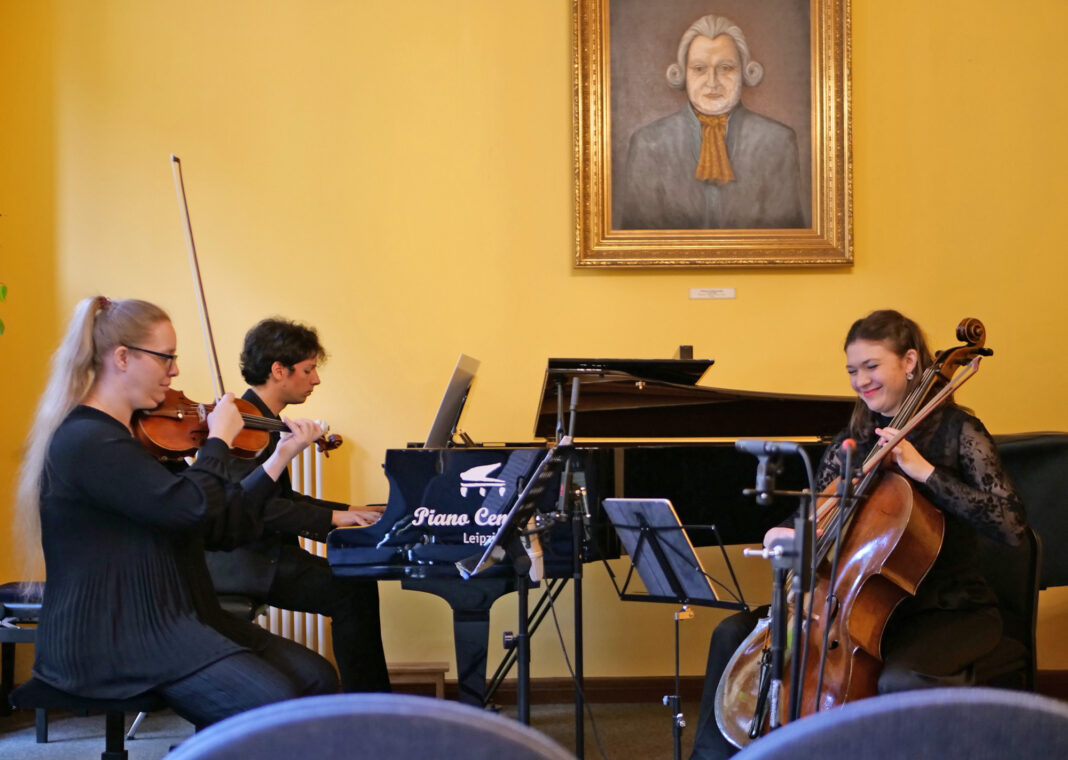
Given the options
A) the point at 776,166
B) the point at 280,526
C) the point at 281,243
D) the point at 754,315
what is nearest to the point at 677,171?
the point at 776,166

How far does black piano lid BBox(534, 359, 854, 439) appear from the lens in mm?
3041

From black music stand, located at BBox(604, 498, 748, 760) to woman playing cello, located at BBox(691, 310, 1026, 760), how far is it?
21 cm

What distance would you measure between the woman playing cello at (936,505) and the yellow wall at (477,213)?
4.44ft

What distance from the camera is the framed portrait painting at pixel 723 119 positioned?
392 cm

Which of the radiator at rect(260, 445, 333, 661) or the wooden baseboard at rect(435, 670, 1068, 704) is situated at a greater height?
the radiator at rect(260, 445, 333, 661)

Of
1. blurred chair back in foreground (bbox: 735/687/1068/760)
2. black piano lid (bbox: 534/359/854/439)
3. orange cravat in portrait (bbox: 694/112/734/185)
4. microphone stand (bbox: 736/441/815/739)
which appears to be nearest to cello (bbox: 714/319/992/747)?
microphone stand (bbox: 736/441/815/739)

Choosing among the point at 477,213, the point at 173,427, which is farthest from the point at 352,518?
the point at 477,213

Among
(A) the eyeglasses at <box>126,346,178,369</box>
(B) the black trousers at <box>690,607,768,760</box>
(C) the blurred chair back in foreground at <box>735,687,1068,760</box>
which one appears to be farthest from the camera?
(B) the black trousers at <box>690,607,768,760</box>

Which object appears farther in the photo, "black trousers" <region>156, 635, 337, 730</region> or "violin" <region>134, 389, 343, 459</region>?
"violin" <region>134, 389, 343, 459</region>

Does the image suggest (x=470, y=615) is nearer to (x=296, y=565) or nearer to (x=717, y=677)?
(x=717, y=677)

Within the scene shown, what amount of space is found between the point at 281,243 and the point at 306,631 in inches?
57.3

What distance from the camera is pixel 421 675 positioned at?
3916 mm

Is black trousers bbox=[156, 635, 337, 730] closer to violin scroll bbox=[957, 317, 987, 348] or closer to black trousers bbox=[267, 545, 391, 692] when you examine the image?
black trousers bbox=[267, 545, 391, 692]

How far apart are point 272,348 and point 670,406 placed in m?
1.29
